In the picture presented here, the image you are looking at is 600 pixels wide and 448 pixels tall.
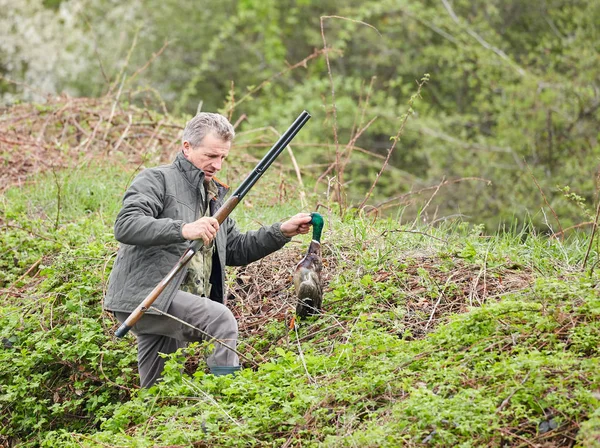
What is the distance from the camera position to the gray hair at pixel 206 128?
5.87m

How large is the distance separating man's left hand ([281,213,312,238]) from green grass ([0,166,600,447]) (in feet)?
2.15

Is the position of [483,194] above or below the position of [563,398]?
below

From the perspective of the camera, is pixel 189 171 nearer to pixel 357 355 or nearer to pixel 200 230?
pixel 200 230

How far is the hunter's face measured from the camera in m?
5.88

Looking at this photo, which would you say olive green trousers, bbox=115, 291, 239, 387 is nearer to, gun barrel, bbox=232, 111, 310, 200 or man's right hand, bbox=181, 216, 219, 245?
man's right hand, bbox=181, 216, 219, 245

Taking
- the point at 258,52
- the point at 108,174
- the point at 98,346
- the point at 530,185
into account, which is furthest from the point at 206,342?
the point at 258,52

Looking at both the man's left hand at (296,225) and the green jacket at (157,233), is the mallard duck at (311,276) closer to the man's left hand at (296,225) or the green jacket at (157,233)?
the man's left hand at (296,225)

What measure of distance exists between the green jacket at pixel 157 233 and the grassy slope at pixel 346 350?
1.66 feet

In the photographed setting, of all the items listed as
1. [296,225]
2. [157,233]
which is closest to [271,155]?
[296,225]

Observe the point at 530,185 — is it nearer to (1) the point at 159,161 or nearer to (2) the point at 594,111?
(2) the point at 594,111

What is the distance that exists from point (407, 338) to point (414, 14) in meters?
15.7

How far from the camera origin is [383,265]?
689cm

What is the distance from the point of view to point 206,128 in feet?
19.3

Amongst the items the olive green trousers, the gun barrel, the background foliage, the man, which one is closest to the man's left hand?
the man
